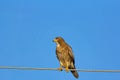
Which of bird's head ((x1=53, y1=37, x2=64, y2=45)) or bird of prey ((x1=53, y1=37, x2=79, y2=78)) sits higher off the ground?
bird's head ((x1=53, y1=37, x2=64, y2=45))

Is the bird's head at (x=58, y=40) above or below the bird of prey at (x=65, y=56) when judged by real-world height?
above

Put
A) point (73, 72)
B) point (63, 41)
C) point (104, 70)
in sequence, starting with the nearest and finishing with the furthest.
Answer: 1. point (104, 70)
2. point (73, 72)
3. point (63, 41)

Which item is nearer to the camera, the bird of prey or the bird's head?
the bird of prey

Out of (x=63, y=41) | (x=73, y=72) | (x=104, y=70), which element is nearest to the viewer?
(x=104, y=70)

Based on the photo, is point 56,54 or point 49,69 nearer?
point 49,69

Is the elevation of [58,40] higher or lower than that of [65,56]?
higher

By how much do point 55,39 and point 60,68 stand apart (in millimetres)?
1323

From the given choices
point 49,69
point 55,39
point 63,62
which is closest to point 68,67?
point 63,62

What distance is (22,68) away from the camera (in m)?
10.3

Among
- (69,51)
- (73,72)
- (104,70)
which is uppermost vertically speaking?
(69,51)

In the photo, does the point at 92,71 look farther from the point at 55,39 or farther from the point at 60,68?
the point at 55,39

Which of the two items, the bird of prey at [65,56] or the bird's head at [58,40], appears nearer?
the bird of prey at [65,56]

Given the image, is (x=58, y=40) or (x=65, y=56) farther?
(x=58, y=40)

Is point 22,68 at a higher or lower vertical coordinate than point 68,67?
lower
